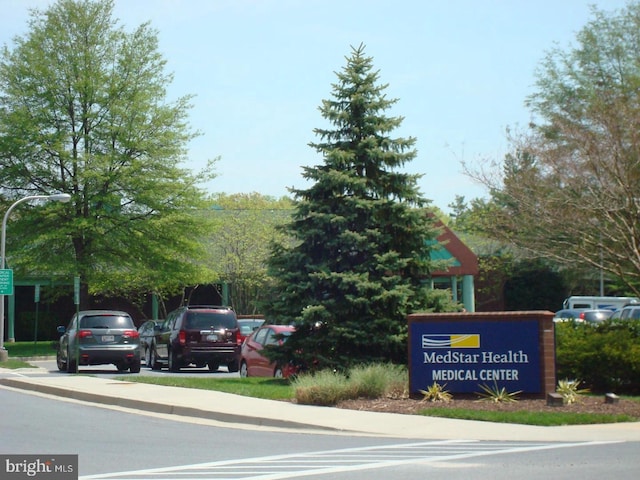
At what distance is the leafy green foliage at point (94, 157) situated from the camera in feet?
126

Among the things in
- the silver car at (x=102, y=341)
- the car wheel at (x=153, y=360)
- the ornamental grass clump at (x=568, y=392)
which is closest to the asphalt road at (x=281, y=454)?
the ornamental grass clump at (x=568, y=392)

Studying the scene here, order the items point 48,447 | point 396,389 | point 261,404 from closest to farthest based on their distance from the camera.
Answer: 1. point 48,447
2. point 261,404
3. point 396,389

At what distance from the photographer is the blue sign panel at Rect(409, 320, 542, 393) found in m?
16.6

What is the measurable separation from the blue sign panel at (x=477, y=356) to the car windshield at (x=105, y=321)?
11795 mm

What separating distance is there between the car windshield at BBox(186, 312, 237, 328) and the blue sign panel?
10.8m

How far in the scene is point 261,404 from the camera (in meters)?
16.3

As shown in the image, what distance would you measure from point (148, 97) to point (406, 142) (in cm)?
2105

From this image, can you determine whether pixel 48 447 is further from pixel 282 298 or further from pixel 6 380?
pixel 6 380

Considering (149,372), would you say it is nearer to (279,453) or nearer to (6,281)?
(6,281)

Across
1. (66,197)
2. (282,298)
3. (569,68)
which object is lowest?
(282,298)

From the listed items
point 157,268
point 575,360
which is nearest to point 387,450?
point 575,360

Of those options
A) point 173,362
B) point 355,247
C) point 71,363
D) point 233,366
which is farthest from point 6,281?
point 355,247

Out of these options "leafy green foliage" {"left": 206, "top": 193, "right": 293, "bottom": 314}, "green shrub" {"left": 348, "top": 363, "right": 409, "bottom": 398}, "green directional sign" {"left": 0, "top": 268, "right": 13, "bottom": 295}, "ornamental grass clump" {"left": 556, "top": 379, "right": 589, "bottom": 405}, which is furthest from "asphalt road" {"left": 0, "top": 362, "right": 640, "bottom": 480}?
"leafy green foliage" {"left": 206, "top": 193, "right": 293, "bottom": 314}

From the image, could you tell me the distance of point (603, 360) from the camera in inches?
708
